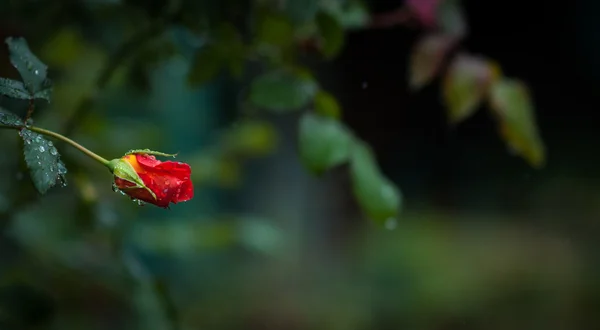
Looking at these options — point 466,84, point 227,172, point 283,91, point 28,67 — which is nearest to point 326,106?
point 283,91

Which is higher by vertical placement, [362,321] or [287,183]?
[287,183]

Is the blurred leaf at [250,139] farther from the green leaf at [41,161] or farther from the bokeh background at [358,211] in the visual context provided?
the green leaf at [41,161]

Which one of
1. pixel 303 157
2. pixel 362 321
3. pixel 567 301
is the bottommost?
pixel 303 157

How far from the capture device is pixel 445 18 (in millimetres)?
811

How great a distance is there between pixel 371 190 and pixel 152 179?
1.00 feet

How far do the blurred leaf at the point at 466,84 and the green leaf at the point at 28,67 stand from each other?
0.44m

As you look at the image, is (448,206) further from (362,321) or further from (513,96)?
(513,96)

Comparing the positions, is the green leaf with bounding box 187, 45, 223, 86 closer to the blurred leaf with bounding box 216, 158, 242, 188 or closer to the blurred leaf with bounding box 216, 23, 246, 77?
the blurred leaf with bounding box 216, 23, 246, 77

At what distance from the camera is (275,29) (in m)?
0.78

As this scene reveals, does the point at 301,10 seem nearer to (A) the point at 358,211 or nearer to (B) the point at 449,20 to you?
(B) the point at 449,20

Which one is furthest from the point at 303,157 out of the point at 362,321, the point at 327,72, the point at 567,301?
the point at 327,72

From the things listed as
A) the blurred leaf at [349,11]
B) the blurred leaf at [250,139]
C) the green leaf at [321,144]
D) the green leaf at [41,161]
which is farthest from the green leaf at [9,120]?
the blurred leaf at [250,139]

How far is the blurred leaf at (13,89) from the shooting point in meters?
0.43

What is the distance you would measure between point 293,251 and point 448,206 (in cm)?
67
